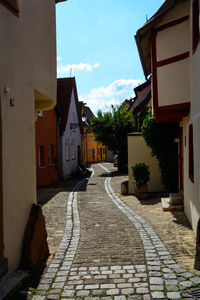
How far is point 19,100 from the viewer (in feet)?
17.8

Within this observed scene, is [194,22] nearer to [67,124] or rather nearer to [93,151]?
[67,124]

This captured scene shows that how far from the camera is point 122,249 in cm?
633

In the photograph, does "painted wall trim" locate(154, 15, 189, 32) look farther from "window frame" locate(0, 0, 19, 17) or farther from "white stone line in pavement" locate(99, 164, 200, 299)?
"white stone line in pavement" locate(99, 164, 200, 299)

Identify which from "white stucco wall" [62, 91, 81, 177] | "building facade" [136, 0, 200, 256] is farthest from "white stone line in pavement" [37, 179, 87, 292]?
"white stucco wall" [62, 91, 81, 177]

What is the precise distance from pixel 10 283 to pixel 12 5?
3.96 metres

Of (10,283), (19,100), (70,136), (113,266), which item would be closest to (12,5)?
(19,100)

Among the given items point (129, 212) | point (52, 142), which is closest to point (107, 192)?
point (129, 212)

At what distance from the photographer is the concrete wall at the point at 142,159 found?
14391mm

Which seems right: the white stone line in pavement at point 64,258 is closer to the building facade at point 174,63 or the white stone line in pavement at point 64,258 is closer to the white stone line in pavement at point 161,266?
the white stone line in pavement at point 161,266

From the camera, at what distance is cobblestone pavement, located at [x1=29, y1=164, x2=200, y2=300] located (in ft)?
14.6

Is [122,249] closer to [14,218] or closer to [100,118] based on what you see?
[14,218]

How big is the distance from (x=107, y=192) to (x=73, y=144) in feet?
45.5

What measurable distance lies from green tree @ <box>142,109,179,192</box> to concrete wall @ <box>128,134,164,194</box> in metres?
2.47

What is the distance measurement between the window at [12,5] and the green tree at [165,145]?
23.3ft
